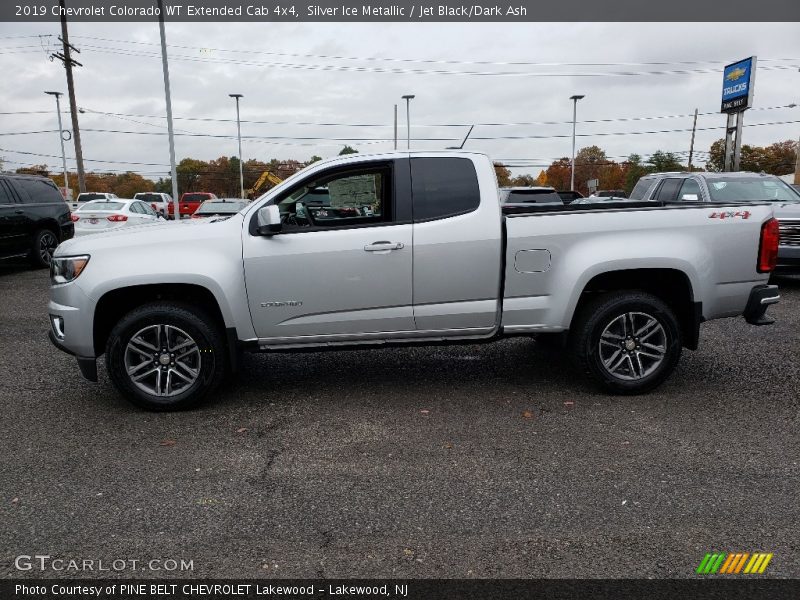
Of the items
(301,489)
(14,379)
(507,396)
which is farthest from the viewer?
(14,379)

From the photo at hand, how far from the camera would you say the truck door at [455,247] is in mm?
4840

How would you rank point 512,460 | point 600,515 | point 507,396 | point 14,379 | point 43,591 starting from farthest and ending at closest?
1. point 14,379
2. point 507,396
3. point 512,460
4. point 600,515
5. point 43,591

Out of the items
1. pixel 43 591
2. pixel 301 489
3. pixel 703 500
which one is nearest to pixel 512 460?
pixel 703 500

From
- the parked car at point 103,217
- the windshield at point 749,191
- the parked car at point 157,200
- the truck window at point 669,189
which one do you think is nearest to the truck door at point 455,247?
the windshield at point 749,191

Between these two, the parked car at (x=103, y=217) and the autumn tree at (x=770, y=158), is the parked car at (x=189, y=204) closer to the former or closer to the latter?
the parked car at (x=103, y=217)

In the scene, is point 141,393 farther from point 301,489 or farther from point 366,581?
point 366,581

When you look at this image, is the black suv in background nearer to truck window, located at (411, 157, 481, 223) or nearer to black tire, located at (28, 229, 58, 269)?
black tire, located at (28, 229, 58, 269)

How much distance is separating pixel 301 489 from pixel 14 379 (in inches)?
146

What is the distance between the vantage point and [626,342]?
5062mm

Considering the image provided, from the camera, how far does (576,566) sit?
281 cm

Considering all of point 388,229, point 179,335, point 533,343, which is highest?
point 388,229

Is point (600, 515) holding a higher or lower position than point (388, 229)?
lower

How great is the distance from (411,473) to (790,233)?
28.6 feet

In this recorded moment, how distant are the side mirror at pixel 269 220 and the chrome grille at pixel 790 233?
8.52 meters
